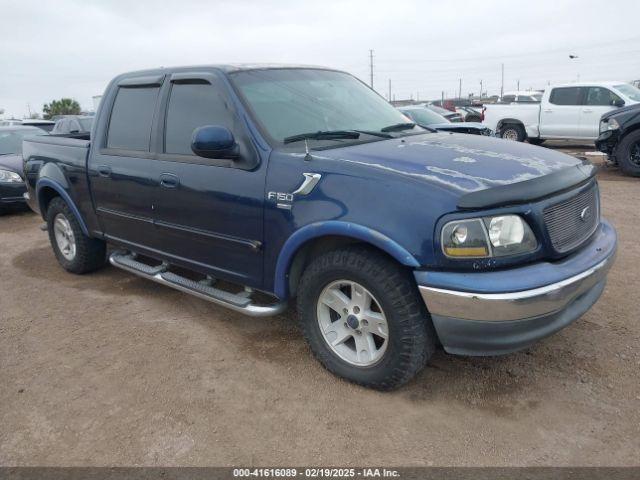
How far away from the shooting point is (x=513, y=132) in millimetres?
15383

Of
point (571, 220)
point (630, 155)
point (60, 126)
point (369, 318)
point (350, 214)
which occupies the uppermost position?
point (60, 126)

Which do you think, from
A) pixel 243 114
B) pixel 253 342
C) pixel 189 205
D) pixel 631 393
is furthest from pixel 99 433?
pixel 631 393

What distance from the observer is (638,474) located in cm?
238

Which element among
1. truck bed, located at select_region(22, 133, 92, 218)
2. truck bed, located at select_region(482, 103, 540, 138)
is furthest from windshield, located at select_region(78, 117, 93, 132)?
truck bed, located at select_region(482, 103, 540, 138)

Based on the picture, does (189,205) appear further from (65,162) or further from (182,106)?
(65,162)

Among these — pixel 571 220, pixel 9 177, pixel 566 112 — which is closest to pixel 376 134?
pixel 571 220

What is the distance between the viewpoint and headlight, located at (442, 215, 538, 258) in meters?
2.58

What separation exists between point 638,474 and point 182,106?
355cm

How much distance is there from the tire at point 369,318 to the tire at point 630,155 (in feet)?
29.0

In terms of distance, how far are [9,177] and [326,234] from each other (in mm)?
8125

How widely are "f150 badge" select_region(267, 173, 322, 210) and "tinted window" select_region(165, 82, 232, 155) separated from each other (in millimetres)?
689

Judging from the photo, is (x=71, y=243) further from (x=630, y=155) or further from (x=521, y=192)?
(x=630, y=155)

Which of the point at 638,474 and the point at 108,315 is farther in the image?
the point at 108,315

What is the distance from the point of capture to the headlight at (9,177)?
9008 mm
